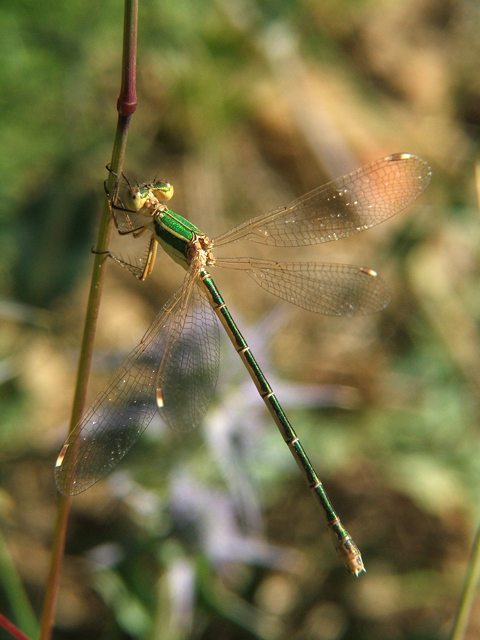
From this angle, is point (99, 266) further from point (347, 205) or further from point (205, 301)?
point (347, 205)

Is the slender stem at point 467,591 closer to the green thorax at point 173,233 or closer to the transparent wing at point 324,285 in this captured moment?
the transparent wing at point 324,285

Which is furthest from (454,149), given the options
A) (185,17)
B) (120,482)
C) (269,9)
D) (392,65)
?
(120,482)

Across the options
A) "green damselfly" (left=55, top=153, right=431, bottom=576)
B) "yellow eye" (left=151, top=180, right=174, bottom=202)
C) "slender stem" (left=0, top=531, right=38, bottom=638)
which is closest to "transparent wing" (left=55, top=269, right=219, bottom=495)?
"green damselfly" (left=55, top=153, right=431, bottom=576)

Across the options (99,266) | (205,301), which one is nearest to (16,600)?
(205,301)

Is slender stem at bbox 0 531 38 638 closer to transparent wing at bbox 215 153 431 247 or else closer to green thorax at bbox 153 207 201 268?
green thorax at bbox 153 207 201 268

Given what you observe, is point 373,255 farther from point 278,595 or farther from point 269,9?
point 278,595
